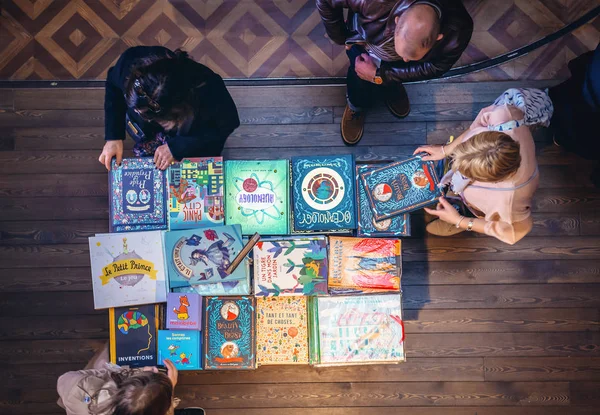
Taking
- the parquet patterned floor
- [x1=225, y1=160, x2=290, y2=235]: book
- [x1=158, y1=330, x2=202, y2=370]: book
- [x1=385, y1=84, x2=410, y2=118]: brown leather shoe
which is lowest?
[x1=158, y1=330, x2=202, y2=370]: book

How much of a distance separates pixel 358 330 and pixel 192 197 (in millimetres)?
1335

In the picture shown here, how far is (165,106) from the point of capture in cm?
227

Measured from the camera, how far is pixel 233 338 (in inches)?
105

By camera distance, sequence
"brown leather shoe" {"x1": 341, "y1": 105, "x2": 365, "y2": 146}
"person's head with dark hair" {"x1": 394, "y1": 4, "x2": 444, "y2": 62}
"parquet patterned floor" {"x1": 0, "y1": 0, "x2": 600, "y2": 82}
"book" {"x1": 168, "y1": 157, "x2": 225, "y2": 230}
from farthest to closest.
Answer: "parquet patterned floor" {"x1": 0, "y1": 0, "x2": 600, "y2": 82}
"brown leather shoe" {"x1": 341, "y1": 105, "x2": 365, "y2": 146}
"book" {"x1": 168, "y1": 157, "x2": 225, "y2": 230}
"person's head with dark hair" {"x1": 394, "y1": 4, "x2": 444, "y2": 62}

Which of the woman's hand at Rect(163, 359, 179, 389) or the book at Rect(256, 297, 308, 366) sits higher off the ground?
the book at Rect(256, 297, 308, 366)

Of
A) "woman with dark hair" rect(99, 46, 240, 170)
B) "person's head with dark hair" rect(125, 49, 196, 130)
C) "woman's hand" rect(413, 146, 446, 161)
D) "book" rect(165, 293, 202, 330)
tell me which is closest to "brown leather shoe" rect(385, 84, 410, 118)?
"woman's hand" rect(413, 146, 446, 161)

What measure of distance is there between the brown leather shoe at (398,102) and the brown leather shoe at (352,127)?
0.22 metres

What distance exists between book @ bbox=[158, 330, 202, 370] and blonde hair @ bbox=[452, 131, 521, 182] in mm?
1850

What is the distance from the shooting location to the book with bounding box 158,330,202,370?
262cm

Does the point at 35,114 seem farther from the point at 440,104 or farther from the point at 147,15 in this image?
the point at 440,104

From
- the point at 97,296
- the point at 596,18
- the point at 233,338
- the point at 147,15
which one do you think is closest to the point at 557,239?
the point at 596,18

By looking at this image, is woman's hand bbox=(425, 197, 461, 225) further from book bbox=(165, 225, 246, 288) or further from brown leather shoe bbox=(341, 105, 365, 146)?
book bbox=(165, 225, 246, 288)

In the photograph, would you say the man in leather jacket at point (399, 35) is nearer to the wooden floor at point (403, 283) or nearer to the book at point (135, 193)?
the wooden floor at point (403, 283)

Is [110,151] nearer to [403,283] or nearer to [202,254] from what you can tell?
[202,254]
